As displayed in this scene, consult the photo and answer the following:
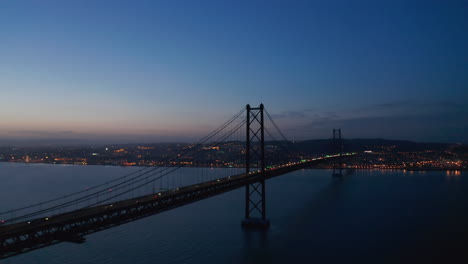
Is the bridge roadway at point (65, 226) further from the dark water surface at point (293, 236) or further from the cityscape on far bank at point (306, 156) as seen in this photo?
the cityscape on far bank at point (306, 156)

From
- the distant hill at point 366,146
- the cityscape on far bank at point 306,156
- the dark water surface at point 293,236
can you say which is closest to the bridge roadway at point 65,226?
the dark water surface at point 293,236

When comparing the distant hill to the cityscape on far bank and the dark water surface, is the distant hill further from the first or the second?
the dark water surface

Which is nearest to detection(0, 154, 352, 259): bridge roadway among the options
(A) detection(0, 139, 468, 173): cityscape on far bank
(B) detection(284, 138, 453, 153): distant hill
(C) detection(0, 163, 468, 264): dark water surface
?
(C) detection(0, 163, 468, 264): dark water surface

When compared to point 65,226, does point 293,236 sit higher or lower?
lower

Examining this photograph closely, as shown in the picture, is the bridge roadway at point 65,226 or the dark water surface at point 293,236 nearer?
the bridge roadway at point 65,226

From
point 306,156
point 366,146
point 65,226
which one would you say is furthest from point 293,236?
point 366,146

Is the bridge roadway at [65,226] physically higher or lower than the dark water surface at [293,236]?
higher

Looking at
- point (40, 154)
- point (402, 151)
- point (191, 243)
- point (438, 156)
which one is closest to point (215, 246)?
point (191, 243)

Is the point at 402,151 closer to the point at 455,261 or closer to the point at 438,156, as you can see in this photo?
the point at 438,156

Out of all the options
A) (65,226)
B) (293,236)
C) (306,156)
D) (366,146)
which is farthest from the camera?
(366,146)

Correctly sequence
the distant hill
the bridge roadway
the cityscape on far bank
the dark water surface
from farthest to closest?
the distant hill
the cityscape on far bank
the dark water surface
the bridge roadway

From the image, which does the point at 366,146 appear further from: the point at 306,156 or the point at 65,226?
the point at 65,226
